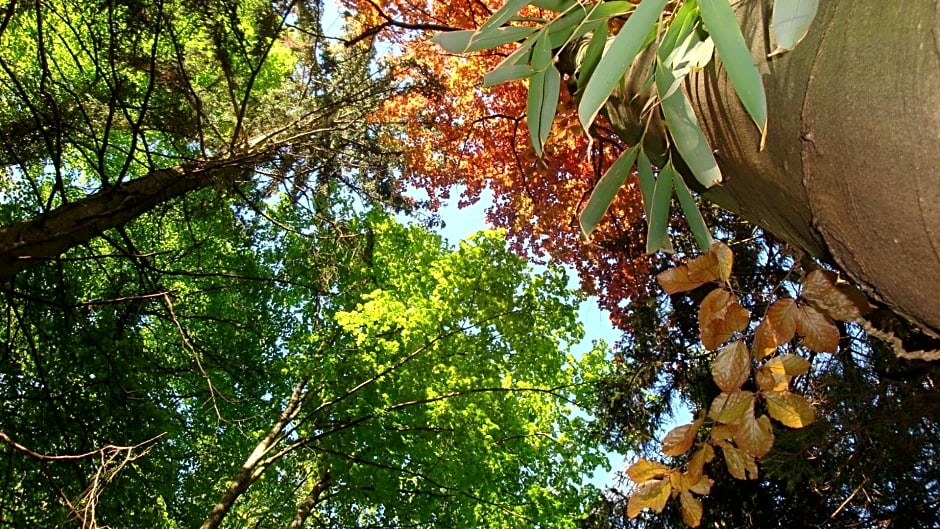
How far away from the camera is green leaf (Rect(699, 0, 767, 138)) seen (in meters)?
0.66

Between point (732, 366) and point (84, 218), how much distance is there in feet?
13.0

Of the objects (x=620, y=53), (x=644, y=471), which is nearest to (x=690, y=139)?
(x=620, y=53)

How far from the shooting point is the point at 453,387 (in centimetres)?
756

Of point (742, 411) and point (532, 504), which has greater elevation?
point (532, 504)

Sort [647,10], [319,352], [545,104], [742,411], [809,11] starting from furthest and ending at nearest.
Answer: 1. [319,352]
2. [545,104]
3. [742,411]
4. [647,10]
5. [809,11]

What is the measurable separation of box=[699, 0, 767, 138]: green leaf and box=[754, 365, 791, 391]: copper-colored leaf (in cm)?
63

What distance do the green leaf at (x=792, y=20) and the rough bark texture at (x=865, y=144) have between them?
0.04 ft

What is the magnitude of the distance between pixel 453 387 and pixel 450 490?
52.1 inches

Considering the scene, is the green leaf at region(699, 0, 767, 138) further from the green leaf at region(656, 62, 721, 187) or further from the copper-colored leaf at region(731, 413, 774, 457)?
the copper-colored leaf at region(731, 413, 774, 457)

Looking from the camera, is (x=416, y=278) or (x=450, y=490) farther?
(x=416, y=278)

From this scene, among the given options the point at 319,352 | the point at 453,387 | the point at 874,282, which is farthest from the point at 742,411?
the point at 319,352

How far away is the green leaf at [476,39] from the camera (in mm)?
1291

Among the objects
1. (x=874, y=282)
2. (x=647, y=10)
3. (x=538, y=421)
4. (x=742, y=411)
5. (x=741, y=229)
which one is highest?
(x=741, y=229)

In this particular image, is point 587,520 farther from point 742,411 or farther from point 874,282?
point 874,282
